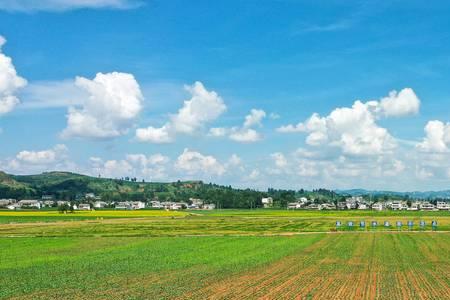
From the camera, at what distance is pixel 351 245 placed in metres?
71.1

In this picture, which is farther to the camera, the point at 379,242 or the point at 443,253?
the point at 379,242

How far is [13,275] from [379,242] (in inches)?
1941

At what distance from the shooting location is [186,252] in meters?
61.2

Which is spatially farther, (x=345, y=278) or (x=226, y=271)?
(x=226, y=271)

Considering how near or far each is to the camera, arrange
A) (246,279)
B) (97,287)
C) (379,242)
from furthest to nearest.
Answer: (379,242), (246,279), (97,287)

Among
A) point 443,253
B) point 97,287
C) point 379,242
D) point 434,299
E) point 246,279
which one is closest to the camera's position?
point 434,299

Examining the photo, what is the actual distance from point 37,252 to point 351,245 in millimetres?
37117

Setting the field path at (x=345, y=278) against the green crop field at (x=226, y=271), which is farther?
the green crop field at (x=226, y=271)

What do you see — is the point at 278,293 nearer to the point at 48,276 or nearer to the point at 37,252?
the point at 48,276

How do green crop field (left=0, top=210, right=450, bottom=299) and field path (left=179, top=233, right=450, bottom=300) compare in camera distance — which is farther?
green crop field (left=0, top=210, right=450, bottom=299)

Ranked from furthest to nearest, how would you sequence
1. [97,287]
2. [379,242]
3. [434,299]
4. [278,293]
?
1. [379,242]
2. [97,287]
3. [278,293]
4. [434,299]

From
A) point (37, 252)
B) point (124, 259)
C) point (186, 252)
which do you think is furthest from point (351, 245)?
point (37, 252)

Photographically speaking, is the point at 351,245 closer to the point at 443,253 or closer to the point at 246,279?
the point at 443,253

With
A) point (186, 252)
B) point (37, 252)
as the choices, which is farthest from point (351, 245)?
point (37, 252)
